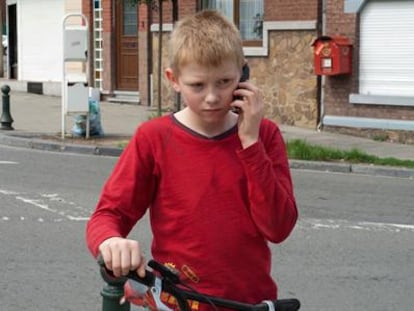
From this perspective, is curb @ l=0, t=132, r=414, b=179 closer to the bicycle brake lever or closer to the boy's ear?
the boy's ear

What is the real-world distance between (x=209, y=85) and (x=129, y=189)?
426mm

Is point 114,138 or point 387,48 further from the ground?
point 387,48

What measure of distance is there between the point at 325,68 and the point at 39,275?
37.2ft

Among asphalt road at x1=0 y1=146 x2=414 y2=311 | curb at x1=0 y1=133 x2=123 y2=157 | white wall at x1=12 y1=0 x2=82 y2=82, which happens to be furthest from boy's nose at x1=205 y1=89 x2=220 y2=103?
white wall at x1=12 y1=0 x2=82 y2=82

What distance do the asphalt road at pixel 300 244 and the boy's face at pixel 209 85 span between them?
3857 millimetres

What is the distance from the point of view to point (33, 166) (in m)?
13.5

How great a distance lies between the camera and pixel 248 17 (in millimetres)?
20047

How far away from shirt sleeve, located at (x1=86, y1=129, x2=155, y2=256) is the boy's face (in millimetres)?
251

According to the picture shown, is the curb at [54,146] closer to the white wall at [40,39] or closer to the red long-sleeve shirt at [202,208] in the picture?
the white wall at [40,39]

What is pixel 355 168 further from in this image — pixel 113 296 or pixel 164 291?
pixel 164 291

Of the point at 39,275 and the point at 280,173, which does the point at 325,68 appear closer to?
the point at 39,275

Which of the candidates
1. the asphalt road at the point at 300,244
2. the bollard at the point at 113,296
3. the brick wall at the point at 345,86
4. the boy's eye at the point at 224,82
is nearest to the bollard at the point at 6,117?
the asphalt road at the point at 300,244

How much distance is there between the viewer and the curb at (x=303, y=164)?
13.4 meters

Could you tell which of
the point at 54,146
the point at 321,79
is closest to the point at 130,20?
the point at 321,79
